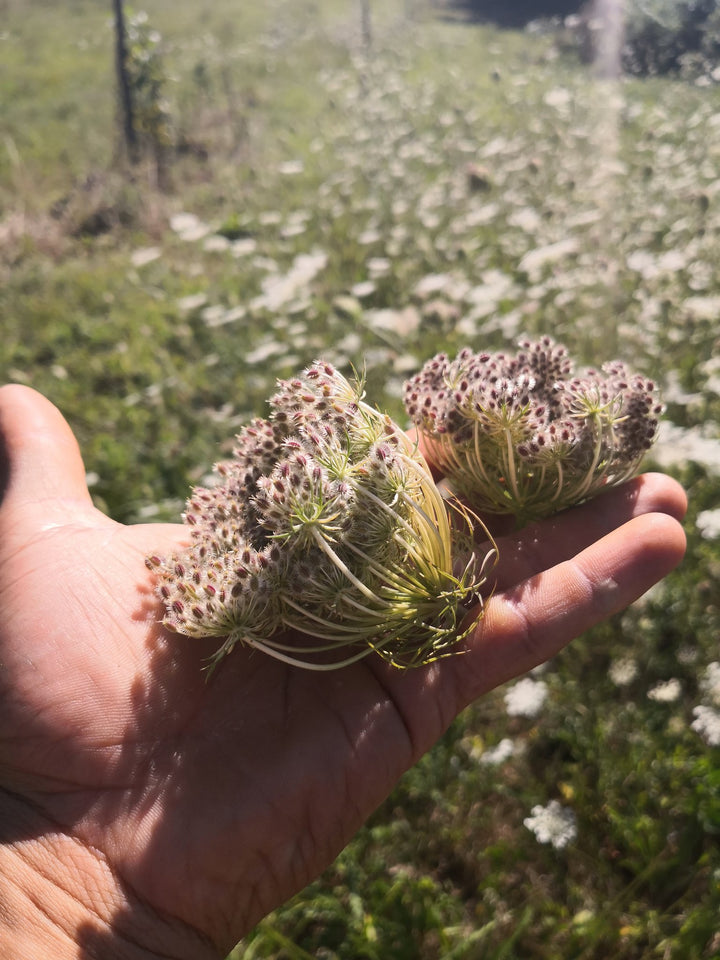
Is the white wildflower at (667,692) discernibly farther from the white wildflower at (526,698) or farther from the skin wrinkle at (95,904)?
the skin wrinkle at (95,904)

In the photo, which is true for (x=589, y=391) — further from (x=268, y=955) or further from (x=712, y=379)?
(x=268, y=955)

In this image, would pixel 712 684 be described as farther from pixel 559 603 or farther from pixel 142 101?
pixel 142 101

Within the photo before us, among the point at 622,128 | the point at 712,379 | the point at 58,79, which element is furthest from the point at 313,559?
the point at 58,79

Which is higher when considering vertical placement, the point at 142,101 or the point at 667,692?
the point at 142,101

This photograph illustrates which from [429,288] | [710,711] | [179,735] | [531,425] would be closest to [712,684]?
[710,711]

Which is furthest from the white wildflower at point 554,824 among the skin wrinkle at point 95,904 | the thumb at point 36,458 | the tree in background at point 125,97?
the tree in background at point 125,97

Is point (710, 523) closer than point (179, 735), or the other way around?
point (179, 735)
